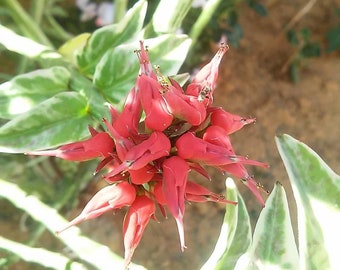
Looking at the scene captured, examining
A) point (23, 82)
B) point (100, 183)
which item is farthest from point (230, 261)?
point (100, 183)

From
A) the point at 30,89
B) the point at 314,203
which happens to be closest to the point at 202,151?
the point at 314,203

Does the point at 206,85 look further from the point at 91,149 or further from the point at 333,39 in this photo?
the point at 333,39

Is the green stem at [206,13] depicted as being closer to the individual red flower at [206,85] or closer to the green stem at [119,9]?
the green stem at [119,9]

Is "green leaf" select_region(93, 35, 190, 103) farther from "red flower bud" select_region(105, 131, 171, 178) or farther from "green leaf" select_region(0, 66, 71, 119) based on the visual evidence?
"red flower bud" select_region(105, 131, 171, 178)

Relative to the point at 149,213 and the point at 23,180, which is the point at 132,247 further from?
the point at 23,180

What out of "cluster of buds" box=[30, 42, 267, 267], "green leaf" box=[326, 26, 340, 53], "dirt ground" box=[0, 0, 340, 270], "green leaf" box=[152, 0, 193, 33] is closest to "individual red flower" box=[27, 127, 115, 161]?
"cluster of buds" box=[30, 42, 267, 267]

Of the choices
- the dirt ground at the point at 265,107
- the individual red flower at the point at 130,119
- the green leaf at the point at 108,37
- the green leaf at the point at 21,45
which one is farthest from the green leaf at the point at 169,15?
the dirt ground at the point at 265,107
